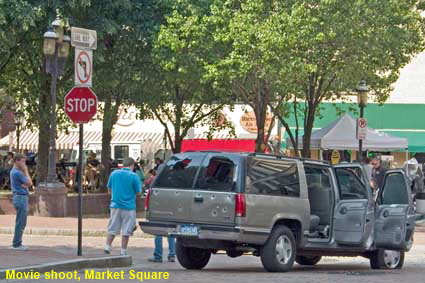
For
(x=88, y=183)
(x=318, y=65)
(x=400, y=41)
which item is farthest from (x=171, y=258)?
(x=88, y=183)

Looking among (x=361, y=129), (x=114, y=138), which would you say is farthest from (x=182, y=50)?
(x=114, y=138)

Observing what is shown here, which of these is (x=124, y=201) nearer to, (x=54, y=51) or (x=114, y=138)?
(x=54, y=51)

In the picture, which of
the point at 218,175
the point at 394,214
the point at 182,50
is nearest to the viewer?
the point at 218,175

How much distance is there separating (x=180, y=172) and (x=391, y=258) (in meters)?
4.37

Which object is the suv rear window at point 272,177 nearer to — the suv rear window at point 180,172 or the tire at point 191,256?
the suv rear window at point 180,172

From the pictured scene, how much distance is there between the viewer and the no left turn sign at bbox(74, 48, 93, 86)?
1698 cm

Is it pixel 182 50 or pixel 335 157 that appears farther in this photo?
pixel 335 157

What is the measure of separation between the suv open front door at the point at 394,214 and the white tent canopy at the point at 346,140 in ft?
50.7

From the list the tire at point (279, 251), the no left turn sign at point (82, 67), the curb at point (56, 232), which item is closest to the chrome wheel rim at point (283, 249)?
the tire at point (279, 251)

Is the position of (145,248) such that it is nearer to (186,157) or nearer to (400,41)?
(186,157)

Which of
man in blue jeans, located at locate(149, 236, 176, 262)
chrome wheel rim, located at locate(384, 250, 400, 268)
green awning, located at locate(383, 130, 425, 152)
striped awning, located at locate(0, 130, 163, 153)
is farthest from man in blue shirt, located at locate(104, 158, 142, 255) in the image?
striped awning, located at locate(0, 130, 163, 153)

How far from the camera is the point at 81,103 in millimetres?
17047

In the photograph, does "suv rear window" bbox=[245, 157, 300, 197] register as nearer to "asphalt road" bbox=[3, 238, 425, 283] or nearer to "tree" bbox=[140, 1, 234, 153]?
"asphalt road" bbox=[3, 238, 425, 283]

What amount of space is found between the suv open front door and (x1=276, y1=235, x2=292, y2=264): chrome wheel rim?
196cm
